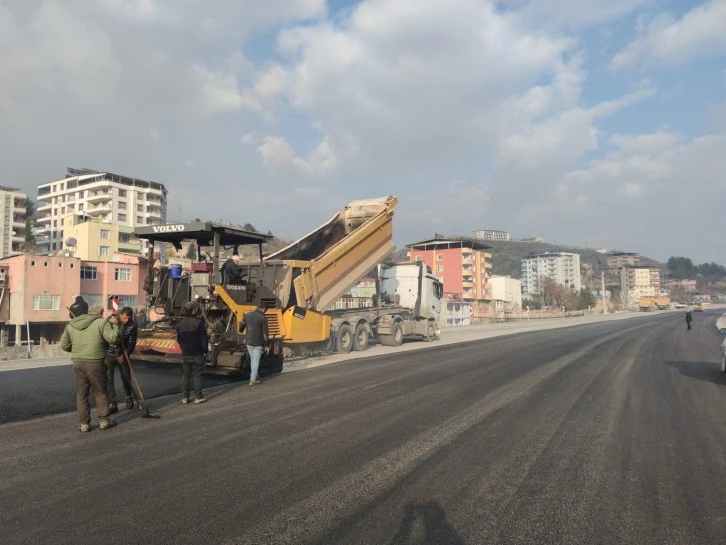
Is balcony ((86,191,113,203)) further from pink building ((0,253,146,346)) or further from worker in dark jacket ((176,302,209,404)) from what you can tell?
worker in dark jacket ((176,302,209,404))

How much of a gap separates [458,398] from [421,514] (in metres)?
4.45

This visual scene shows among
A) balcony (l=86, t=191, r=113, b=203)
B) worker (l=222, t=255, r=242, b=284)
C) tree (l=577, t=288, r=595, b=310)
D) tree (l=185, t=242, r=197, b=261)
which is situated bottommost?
tree (l=577, t=288, r=595, b=310)

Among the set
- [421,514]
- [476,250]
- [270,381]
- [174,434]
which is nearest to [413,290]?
[270,381]

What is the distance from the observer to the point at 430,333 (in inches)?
814

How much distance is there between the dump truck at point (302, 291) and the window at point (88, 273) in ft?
119

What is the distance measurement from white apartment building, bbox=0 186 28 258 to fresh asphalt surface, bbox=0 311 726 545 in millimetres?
79828

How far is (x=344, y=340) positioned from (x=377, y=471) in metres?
11.3

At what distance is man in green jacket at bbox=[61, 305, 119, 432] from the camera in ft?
18.7

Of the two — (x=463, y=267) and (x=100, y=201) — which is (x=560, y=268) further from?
(x=100, y=201)

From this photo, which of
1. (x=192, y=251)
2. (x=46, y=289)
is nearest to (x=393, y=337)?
(x=192, y=251)

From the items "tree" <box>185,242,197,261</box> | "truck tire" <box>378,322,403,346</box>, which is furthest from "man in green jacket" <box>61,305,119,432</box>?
"truck tire" <box>378,322,403,346</box>

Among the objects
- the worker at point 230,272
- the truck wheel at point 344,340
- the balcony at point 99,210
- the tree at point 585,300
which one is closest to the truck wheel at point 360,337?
the truck wheel at point 344,340

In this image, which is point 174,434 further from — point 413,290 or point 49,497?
point 413,290

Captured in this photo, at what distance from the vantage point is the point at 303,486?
4.16 m
